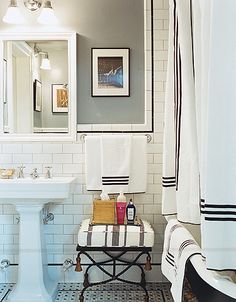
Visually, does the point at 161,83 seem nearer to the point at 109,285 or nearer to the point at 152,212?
the point at 152,212

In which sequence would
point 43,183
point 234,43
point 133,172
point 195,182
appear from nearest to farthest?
1. point 234,43
2. point 195,182
3. point 43,183
4. point 133,172

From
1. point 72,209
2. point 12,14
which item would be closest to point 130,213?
point 72,209

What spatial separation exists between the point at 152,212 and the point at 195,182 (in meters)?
1.40

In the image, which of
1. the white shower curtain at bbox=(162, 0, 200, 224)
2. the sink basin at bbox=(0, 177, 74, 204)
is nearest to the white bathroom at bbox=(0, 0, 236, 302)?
the sink basin at bbox=(0, 177, 74, 204)

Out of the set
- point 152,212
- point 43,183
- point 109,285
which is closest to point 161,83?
point 152,212

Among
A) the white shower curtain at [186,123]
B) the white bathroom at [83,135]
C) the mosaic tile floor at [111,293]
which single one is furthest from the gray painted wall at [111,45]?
the mosaic tile floor at [111,293]

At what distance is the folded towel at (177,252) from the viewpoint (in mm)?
1783

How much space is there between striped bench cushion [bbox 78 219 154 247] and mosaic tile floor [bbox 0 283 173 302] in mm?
494

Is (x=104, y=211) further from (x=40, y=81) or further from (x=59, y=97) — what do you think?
(x=40, y=81)

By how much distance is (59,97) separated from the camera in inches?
122

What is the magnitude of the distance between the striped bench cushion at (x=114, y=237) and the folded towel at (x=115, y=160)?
39 cm

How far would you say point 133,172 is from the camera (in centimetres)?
298

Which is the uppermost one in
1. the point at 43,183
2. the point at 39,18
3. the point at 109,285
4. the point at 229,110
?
the point at 39,18

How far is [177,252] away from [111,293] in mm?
1221
